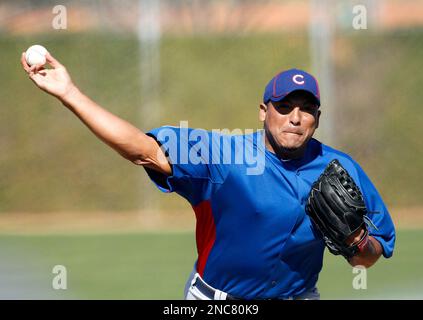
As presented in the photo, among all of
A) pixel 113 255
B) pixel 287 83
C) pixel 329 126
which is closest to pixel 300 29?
pixel 329 126

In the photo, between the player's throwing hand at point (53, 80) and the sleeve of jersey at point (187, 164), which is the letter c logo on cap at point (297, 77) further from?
the player's throwing hand at point (53, 80)

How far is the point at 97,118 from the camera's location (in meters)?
3.41

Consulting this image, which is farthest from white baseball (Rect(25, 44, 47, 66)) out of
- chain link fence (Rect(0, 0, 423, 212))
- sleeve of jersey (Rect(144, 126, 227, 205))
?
chain link fence (Rect(0, 0, 423, 212))

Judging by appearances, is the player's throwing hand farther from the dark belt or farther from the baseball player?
the dark belt

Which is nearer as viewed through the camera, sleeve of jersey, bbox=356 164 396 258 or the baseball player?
the baseball player

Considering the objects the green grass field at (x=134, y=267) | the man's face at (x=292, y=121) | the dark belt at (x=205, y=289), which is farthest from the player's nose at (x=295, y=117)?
the green grass field at (x=134, y=267)

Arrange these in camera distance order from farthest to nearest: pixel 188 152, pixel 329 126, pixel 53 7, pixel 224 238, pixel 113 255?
pixel 53 7 → pixel 329 126 → pixel 113 255 → pixel 224 238 → pixel 188 152

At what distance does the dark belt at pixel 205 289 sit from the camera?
4102 millimetres

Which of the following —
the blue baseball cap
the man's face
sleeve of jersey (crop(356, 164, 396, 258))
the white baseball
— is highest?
the white baseball

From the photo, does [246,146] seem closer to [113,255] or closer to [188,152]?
[188,152]

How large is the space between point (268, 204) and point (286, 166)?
29cm

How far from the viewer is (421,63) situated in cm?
1384

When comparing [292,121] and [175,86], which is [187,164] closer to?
[292,121]

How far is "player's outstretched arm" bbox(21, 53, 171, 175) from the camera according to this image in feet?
11.2
